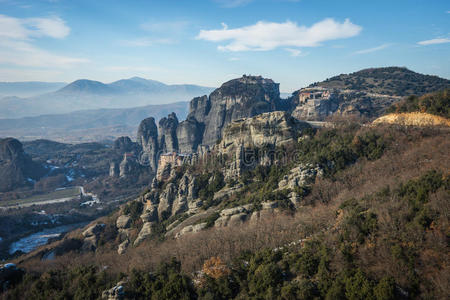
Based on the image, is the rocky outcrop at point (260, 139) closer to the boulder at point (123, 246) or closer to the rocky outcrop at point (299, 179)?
the rocky outcrop at point (299, 179)

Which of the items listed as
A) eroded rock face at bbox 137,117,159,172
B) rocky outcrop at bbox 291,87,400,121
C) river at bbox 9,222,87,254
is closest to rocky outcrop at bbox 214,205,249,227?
river at bbox 9,222,87,254

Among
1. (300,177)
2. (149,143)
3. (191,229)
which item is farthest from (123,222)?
(149,143)

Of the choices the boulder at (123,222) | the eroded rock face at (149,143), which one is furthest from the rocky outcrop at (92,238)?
the eroded rock face at (149,143)

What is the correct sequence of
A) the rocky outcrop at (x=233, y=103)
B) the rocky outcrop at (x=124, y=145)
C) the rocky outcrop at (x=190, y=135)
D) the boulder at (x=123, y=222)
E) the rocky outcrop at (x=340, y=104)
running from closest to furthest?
the boulder at (x=123, y=222)
the rocky outcrop at (x=340, y=104)
the rocky outcrop at (x=233, y=103)
the rocky outcrop at (x=190, y=135)
the rocky outcrop at (x=124, y=145)

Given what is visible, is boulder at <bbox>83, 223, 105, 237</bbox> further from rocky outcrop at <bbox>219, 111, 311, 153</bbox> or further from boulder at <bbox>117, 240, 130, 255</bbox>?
rocky outcrop at <bbox>219, 111, 311, 153</bbox>

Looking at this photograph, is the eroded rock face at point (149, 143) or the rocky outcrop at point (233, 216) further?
the eroded rock face at point (149, 143)

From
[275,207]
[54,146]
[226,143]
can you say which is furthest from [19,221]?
[54,146]

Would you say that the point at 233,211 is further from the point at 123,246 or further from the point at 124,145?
the point at 124,145
